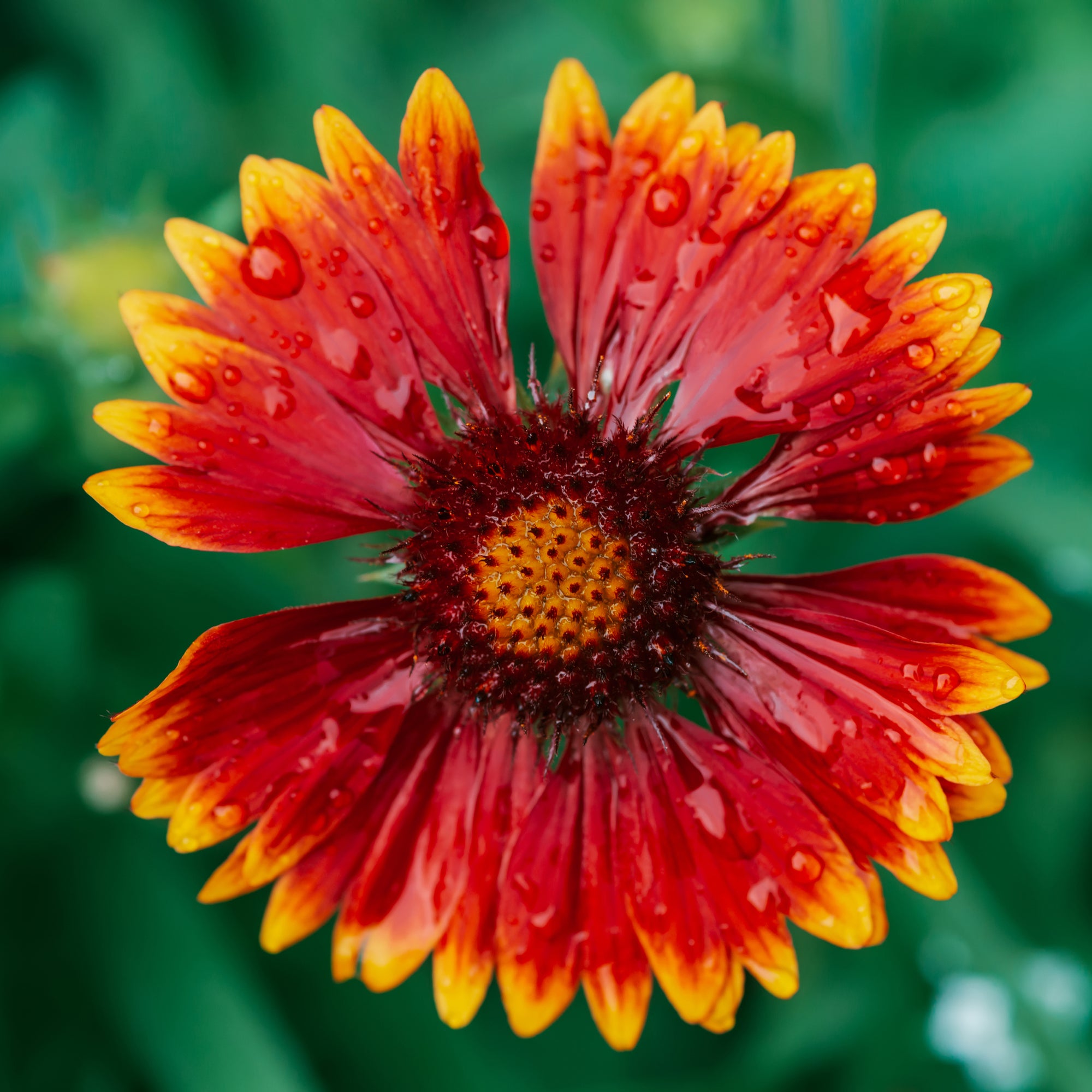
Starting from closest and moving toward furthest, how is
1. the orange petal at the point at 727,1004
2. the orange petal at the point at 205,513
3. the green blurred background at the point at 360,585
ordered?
the orange petal at the point at 205,513 < the orange petal at the point at 727,1004 < the green blurred background at the point at 360,585

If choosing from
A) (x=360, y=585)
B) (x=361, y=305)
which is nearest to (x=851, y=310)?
(x=361, y=305)

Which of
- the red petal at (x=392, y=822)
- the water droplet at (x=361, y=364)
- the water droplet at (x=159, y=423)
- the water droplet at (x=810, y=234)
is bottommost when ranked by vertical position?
the red petal at (x=392, y=822)

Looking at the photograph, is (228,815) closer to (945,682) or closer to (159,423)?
(159,423)

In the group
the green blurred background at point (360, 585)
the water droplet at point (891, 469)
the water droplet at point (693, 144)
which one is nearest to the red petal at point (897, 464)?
the water droplet at point (891, 469)

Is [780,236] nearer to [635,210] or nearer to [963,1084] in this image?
[635,210]

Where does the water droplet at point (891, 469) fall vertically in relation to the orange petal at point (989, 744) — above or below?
above

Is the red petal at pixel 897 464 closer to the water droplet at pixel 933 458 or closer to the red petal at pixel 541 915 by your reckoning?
the water droplet at pixel 933 458

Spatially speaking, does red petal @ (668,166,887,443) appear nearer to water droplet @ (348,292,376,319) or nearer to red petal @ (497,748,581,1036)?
water droplet @ (348,292,376,319)
